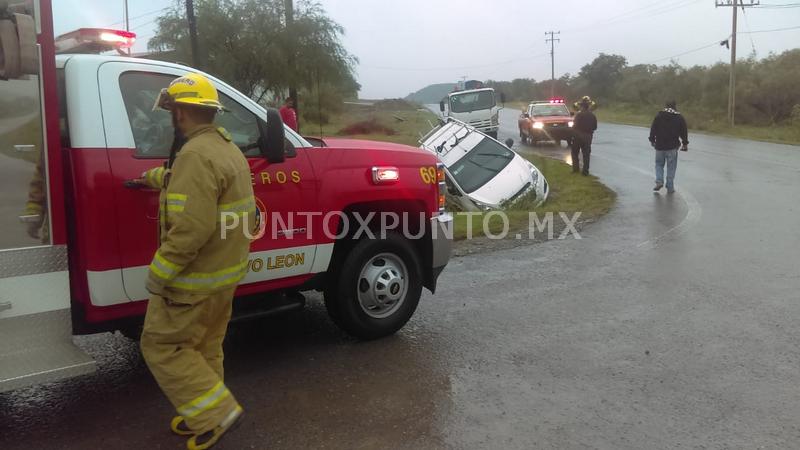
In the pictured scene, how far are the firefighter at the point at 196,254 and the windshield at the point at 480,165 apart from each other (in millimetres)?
8754

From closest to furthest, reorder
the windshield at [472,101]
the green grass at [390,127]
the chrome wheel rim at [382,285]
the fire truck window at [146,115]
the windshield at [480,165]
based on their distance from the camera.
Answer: the fire truck window at [146,115] → the chrome wheel rim at [382,285] → the windshield at [480,165] → the windshield at [472,101] → the green grass at [390,127]

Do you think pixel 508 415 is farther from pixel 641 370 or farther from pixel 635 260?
pixel 635 260

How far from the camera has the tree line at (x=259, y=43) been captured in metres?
27.8

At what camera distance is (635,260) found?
24.7ft

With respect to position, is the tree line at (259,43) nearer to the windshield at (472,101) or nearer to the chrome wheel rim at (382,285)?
the windshield at (472,101)

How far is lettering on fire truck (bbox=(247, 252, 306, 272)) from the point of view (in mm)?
4270

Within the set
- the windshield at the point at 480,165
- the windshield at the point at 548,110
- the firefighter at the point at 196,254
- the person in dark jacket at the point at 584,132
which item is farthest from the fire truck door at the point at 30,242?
the windshield at the point at 548,110

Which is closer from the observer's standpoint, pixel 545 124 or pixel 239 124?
pixel 239 124

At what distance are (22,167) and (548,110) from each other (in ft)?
87.0

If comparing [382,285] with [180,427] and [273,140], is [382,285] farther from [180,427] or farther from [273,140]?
[180,427]

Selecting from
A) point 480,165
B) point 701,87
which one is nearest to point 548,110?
point 480,165

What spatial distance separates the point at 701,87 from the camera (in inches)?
2240

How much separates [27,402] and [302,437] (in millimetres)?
1897

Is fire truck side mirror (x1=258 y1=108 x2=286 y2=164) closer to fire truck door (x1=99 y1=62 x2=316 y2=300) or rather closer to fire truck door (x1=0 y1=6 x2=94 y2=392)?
fire truck door (x1=99 y1=62 x2=316 y2=300)
